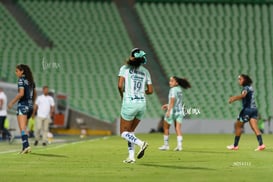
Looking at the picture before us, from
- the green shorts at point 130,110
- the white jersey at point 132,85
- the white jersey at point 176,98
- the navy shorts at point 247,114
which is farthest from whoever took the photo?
the white jersey at point 176,98

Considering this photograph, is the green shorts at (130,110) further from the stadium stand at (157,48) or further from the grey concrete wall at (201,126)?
the stadium stand at (157,48)

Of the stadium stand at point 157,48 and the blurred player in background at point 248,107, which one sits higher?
the stadium stand at point 157,48

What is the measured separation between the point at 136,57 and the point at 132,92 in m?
0.71

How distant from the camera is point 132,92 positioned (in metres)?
13.6

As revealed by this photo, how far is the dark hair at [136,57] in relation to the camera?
13391 mm

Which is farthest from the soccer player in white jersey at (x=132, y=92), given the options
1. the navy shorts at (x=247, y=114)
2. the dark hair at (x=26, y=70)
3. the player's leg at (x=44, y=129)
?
the player's leg at (x=44, y=129)

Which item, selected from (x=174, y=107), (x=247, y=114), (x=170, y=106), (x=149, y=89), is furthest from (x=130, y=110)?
(x=247, y=114)

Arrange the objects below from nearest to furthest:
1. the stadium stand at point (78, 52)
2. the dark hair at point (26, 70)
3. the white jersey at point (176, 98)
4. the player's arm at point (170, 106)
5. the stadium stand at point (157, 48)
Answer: the dark hair at point (26, 70) → the player's arm at point (170, 106) → the white jersey at point (176, 98) → the stadium stand at point (78, 52) → the stadium stand at point (157, 48)

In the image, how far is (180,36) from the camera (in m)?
48.2

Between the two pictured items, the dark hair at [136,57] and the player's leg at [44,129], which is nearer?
the dark hair at [136,57]

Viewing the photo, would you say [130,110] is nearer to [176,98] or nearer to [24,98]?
[24,98]

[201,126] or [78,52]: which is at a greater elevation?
[78,52]

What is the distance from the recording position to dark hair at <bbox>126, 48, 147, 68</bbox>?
13.4m

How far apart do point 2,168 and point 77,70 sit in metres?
32.2
